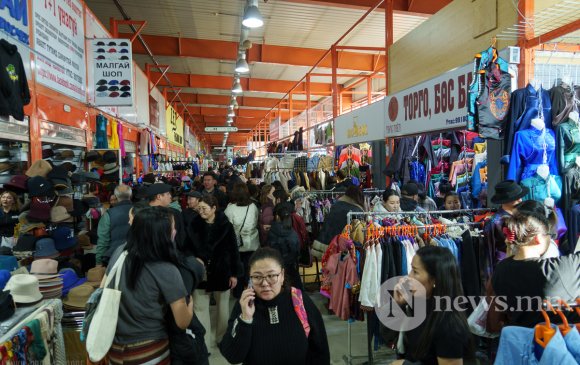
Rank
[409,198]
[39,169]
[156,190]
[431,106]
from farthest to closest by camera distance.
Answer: [431,106] < [409,198] < [39,169] < [156,190]

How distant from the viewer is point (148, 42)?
11203 millimetres

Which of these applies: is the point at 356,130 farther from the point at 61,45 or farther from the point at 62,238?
the point at 62,238

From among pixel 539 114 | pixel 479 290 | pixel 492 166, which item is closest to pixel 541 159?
pixel 539 114

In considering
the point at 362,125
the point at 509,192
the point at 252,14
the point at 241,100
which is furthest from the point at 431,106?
the point at 241,100

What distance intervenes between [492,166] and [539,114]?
0.91m

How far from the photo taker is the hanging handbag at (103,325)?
1.96 metres

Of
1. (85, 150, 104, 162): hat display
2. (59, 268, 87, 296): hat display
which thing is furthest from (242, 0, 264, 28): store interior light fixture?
(59, 268, 87, 296): hat display

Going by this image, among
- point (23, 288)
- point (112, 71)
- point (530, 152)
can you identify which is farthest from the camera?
point (112, 71)

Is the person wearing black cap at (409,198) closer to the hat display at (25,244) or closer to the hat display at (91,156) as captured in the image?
the hat display at (25,244)

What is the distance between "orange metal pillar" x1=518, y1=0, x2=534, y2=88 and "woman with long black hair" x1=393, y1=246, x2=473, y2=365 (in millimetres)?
2792

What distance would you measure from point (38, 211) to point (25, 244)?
1.10 feet

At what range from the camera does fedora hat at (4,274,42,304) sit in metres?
2.38

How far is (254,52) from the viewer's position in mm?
11609

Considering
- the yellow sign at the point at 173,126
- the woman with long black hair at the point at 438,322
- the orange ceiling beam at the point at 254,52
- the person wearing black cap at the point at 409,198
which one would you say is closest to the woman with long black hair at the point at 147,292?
the woman with long black hair at the point at 438,322
